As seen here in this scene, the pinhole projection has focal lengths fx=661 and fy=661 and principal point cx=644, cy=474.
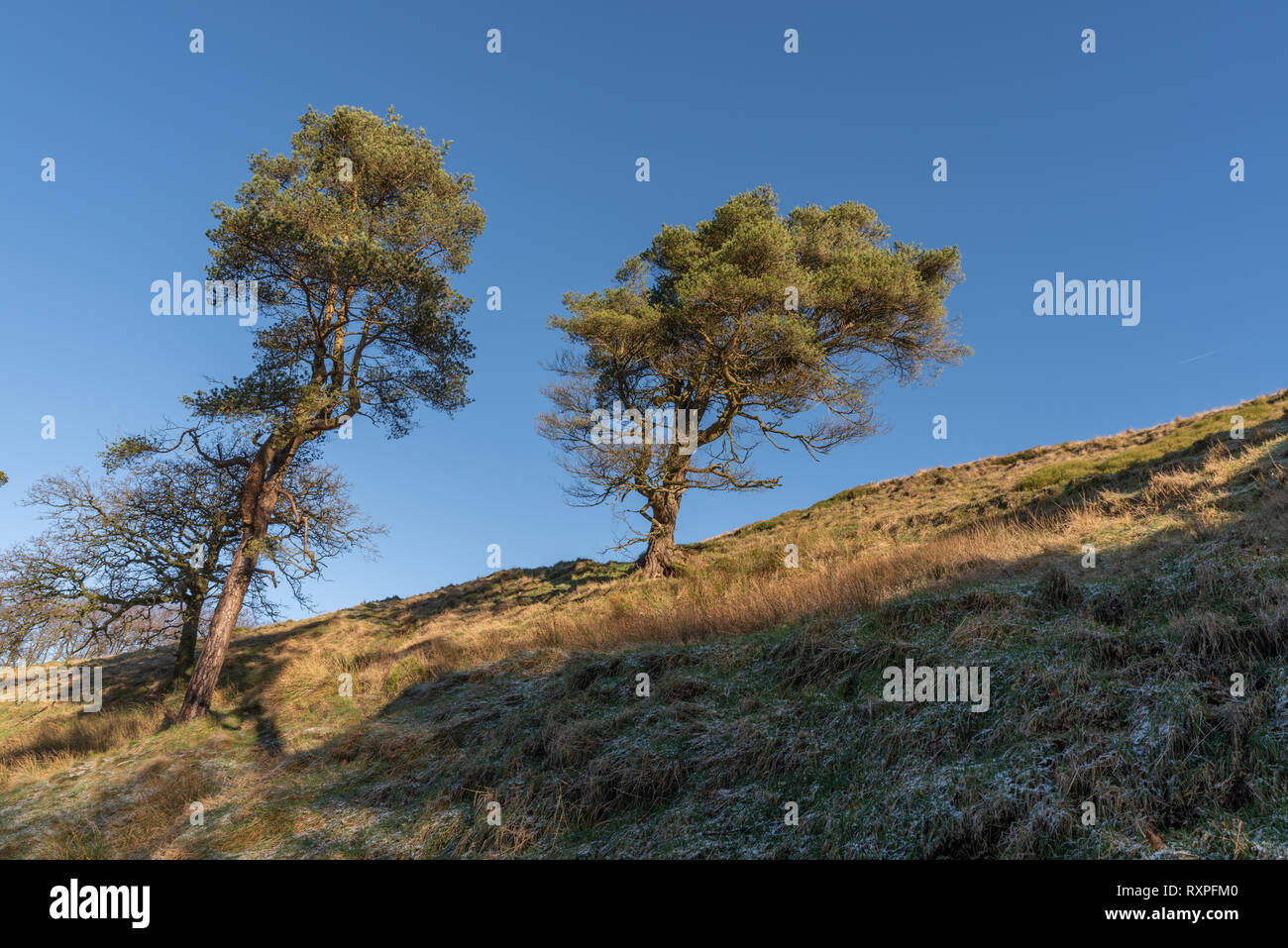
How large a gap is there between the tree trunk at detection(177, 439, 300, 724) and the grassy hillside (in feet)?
2.70

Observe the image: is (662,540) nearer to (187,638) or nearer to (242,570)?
(242,570)

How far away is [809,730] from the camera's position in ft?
20.3

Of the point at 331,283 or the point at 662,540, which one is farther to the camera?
the point at 662,540

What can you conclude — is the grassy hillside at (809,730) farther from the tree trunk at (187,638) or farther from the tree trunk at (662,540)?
the tree trunk at (662,540)

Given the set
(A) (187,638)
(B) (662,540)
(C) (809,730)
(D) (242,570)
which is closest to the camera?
(C) (809,730)

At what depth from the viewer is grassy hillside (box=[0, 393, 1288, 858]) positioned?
15.4 feet

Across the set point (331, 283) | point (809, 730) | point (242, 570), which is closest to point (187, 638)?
point (242, 570)

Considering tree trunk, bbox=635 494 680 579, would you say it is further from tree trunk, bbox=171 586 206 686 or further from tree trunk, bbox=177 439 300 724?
tree trunk, bbox=171 586 206 686

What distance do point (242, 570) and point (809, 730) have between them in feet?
43.5

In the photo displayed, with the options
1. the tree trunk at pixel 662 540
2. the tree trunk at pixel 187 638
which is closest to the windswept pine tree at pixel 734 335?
the tree trunk at pixel 662 540

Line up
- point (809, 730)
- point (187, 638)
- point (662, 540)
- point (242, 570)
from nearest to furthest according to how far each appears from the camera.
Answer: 1. point (809, 730)
2. point (242, 570)
3. point (187, 638)
4. point (662, 540)

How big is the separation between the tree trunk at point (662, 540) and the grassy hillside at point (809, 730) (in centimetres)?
611
